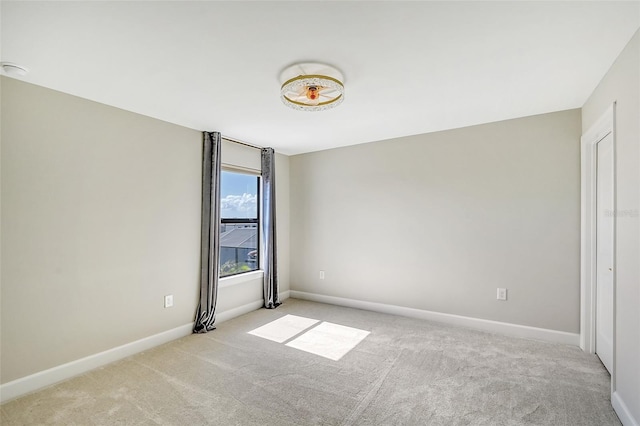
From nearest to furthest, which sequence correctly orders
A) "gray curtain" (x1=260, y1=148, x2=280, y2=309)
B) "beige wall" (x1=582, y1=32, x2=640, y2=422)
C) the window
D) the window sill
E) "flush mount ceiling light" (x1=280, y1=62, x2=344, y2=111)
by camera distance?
"beige wall" (x1=582, y1=32, x2=640, y2=422) → "flush mount ceiling light" (x1=280, y1=62, x2=344, y2=111) → the window sill → the window → "gray curtain" (x1=260, y1=148, x2=280, y2=309)

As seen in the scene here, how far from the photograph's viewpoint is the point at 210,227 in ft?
11.7

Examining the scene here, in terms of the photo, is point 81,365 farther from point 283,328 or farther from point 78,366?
point 283,328

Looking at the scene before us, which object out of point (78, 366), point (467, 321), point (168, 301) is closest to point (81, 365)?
point (78, 366)

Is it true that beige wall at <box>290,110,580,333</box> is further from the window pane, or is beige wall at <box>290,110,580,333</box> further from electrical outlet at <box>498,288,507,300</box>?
the window pane

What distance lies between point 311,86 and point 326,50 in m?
0.39

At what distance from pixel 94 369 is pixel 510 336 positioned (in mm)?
4015

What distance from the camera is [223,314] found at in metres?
3.79

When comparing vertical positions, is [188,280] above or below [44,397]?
above

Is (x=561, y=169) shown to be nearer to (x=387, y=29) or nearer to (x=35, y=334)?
(x=387, y=29)

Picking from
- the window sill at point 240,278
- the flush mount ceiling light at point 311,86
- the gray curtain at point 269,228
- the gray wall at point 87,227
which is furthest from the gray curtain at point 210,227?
the flush mount ceiling light at point 311,86

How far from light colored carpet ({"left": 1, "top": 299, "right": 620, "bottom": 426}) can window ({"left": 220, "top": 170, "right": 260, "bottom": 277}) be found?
1.18 m

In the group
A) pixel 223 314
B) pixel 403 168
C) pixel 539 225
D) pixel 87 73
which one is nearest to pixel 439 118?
pixel 403 168

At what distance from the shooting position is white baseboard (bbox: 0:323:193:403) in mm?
2184

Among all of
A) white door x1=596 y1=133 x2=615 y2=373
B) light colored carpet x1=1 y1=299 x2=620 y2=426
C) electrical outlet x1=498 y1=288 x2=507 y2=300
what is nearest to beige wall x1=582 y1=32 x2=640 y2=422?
light colored carpet x1=1 y1=299 x2=620 y2=426
